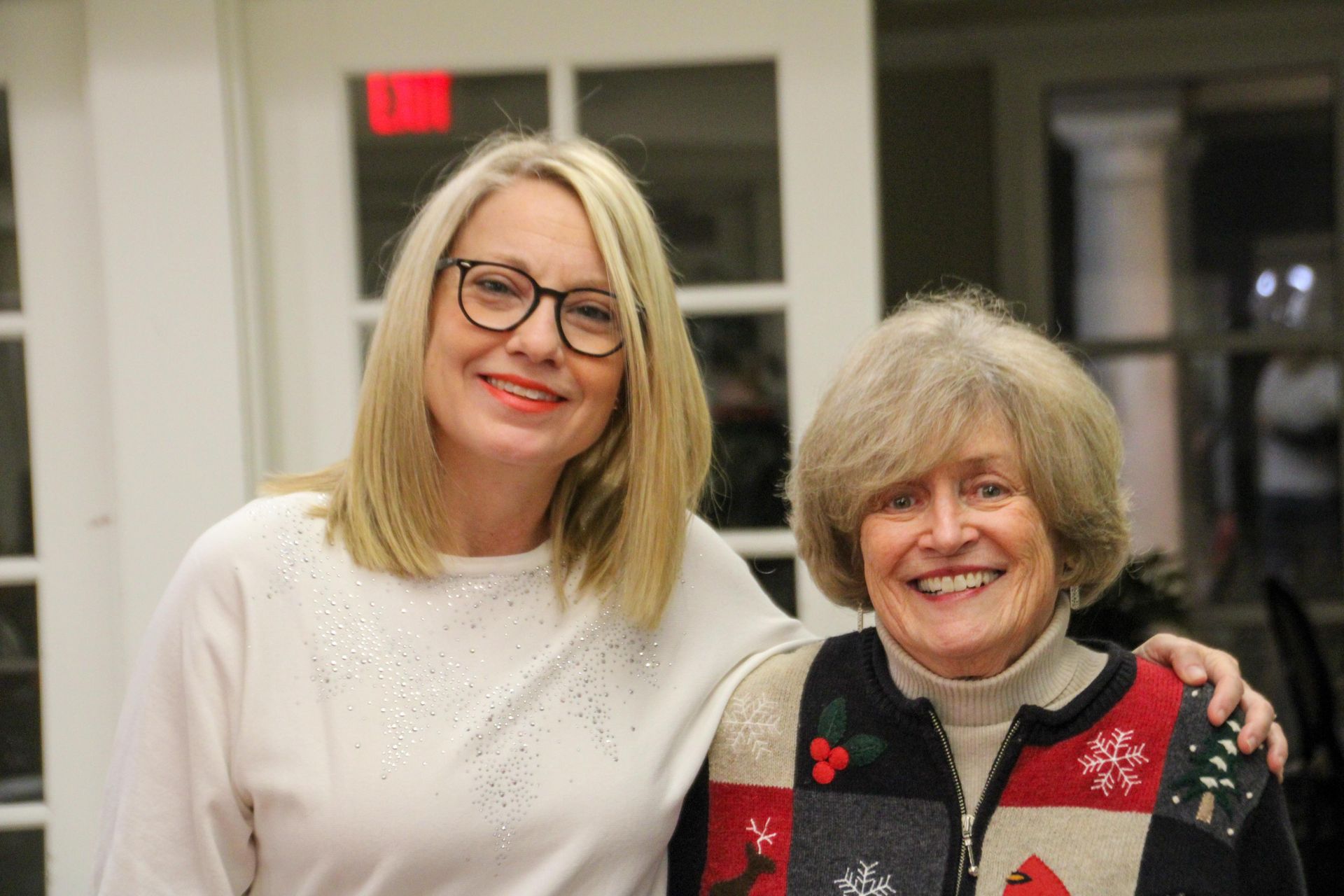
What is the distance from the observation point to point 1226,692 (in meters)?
1.45

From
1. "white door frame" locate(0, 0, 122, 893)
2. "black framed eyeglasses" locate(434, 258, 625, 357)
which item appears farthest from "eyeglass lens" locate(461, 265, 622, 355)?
"white door frame" locate(0, 0, 122, 893)

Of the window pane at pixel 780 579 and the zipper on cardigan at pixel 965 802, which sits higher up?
the window pane at pixel 780 579

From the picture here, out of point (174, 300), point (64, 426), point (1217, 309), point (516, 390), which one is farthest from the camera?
point (1217, 309)

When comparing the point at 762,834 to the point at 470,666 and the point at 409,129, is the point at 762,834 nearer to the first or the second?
the point at 470,666

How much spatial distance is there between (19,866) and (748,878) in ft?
4.70

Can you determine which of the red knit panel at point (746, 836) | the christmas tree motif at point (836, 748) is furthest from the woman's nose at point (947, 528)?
the red knit panel at point (746, 836)

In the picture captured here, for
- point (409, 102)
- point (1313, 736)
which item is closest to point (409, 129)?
point (409, 102)

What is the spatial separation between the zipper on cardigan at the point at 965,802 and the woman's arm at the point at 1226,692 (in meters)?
0.21

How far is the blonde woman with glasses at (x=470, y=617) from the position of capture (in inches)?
56.6

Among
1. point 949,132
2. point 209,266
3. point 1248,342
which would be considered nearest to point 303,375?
point 209,266

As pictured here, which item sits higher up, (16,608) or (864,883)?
(16,608)

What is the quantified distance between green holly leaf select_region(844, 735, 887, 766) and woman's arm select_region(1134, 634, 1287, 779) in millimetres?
334

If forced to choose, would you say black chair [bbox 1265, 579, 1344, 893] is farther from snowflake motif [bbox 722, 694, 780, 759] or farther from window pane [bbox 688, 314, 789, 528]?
snowflake motif [bbox 722, 694, 780, 759]

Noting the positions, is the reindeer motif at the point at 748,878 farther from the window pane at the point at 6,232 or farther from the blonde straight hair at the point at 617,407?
the window pane at the point at 6,232
